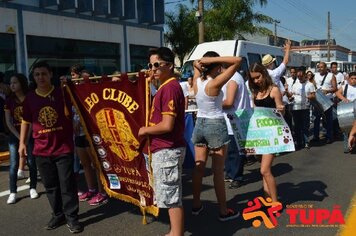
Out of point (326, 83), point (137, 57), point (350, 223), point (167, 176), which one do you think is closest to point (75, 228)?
point (167, 176)

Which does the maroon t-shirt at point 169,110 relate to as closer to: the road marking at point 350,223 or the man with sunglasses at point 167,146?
the man with sunglasses at point 167,146

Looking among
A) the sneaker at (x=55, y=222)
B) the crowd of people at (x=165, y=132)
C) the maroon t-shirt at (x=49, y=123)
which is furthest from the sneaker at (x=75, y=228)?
the maroon t-shirt at (x=49, y=123)

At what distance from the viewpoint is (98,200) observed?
566 cm

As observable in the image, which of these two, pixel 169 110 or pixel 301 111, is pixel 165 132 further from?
pixel 301 111

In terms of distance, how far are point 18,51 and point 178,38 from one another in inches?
668

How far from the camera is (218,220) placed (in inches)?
191

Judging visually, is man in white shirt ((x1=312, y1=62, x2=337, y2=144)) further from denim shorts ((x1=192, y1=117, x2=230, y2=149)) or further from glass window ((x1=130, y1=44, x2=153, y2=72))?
glass window ((x1=130, y1=44, x2=153, y2=72))

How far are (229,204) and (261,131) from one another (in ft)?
3.67

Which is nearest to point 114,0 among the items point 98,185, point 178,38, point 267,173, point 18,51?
point 18,51

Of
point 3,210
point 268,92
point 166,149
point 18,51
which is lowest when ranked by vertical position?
point 3,210

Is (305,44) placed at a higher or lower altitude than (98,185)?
higher

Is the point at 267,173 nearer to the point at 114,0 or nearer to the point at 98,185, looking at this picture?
the point at 98,185

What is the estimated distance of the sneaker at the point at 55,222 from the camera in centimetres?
482

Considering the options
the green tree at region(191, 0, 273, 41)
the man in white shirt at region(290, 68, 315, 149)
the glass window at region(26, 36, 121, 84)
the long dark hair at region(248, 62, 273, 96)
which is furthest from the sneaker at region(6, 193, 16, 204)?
the green tree at region(191, 0, 273, 41)
